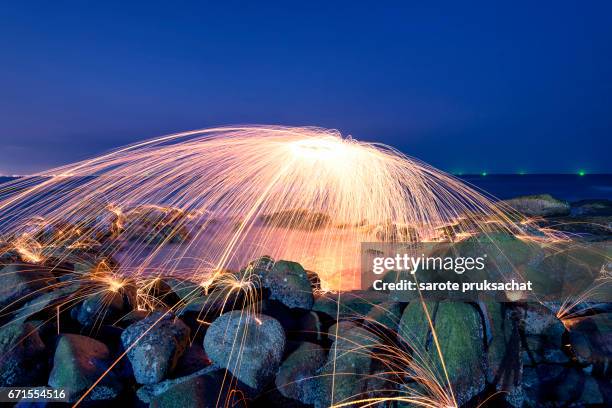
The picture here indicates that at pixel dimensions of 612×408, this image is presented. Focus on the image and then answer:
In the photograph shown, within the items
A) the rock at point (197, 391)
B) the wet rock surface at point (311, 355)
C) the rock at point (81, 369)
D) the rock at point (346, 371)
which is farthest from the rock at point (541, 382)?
the rock at point (81, 369)

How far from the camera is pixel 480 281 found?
15.4 feet

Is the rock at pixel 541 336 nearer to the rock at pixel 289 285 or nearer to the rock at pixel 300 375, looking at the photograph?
the rock at pixel 300 375

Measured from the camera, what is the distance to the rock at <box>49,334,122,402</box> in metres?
3.45

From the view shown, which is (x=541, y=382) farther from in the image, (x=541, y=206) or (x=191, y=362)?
(x=541, y=206)

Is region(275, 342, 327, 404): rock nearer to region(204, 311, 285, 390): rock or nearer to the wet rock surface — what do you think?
the wet rock surface

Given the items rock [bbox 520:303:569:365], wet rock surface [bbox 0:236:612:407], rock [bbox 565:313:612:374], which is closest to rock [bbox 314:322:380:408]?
wet rock surface [bbox 0:236:612:407]

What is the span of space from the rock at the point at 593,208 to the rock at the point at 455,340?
1163 centimetres

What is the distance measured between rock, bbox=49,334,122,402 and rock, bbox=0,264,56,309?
1472 mm

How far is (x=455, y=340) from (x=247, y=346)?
6.92 ft

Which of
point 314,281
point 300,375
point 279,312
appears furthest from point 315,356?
point 314,281

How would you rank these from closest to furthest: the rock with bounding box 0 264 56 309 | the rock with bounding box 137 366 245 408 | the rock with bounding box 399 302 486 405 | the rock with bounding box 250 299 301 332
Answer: the rock with bounding box 137 366 245 408 → the rock with bounding box 399 302 486 405 → the rock with bounding box 250 299 301 332 → the rock with bounding box 0 264 56 309

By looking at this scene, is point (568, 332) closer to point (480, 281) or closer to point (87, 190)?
point (480, 281)

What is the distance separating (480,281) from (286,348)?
2749mm

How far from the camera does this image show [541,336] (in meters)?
3.99
